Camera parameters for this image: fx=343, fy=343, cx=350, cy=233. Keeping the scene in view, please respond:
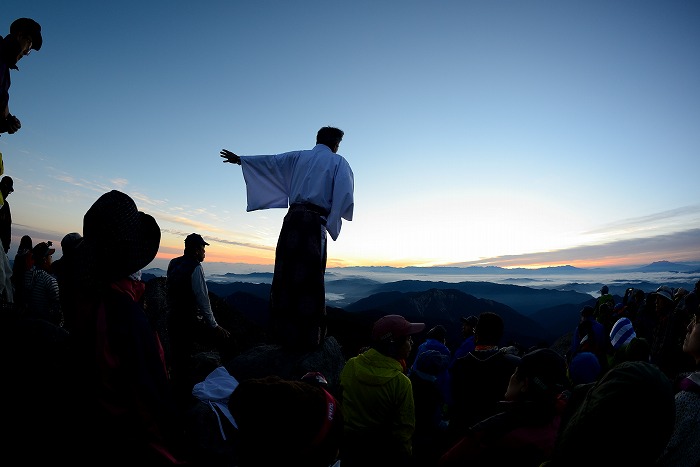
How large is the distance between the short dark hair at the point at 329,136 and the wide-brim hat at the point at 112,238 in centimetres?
419

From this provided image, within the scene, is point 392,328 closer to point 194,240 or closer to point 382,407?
point 382,407

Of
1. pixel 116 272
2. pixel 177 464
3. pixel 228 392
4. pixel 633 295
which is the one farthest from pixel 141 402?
pixel 633 295

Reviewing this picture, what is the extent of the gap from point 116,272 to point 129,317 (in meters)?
0.26

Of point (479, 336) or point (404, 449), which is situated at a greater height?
point (479, 336)

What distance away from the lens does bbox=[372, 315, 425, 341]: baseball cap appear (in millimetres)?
3670

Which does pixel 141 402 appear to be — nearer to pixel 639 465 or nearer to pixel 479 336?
pixel 639 465

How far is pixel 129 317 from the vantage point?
171 centimetres

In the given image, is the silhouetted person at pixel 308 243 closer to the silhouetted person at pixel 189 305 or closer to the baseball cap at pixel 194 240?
the silhouetted person at pixel 189 305

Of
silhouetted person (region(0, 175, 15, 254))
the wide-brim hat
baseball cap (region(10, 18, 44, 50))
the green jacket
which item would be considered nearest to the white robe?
the green jacket

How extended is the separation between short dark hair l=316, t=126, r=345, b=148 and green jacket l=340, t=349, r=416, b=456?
376cm

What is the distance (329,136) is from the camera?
19.0 ft

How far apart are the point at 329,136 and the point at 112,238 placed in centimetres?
442

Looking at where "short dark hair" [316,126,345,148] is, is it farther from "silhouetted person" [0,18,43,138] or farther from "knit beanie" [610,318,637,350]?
"knit beanie" [610,318,637,350]

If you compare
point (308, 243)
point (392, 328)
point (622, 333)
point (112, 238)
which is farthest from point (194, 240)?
point (622, 333)
